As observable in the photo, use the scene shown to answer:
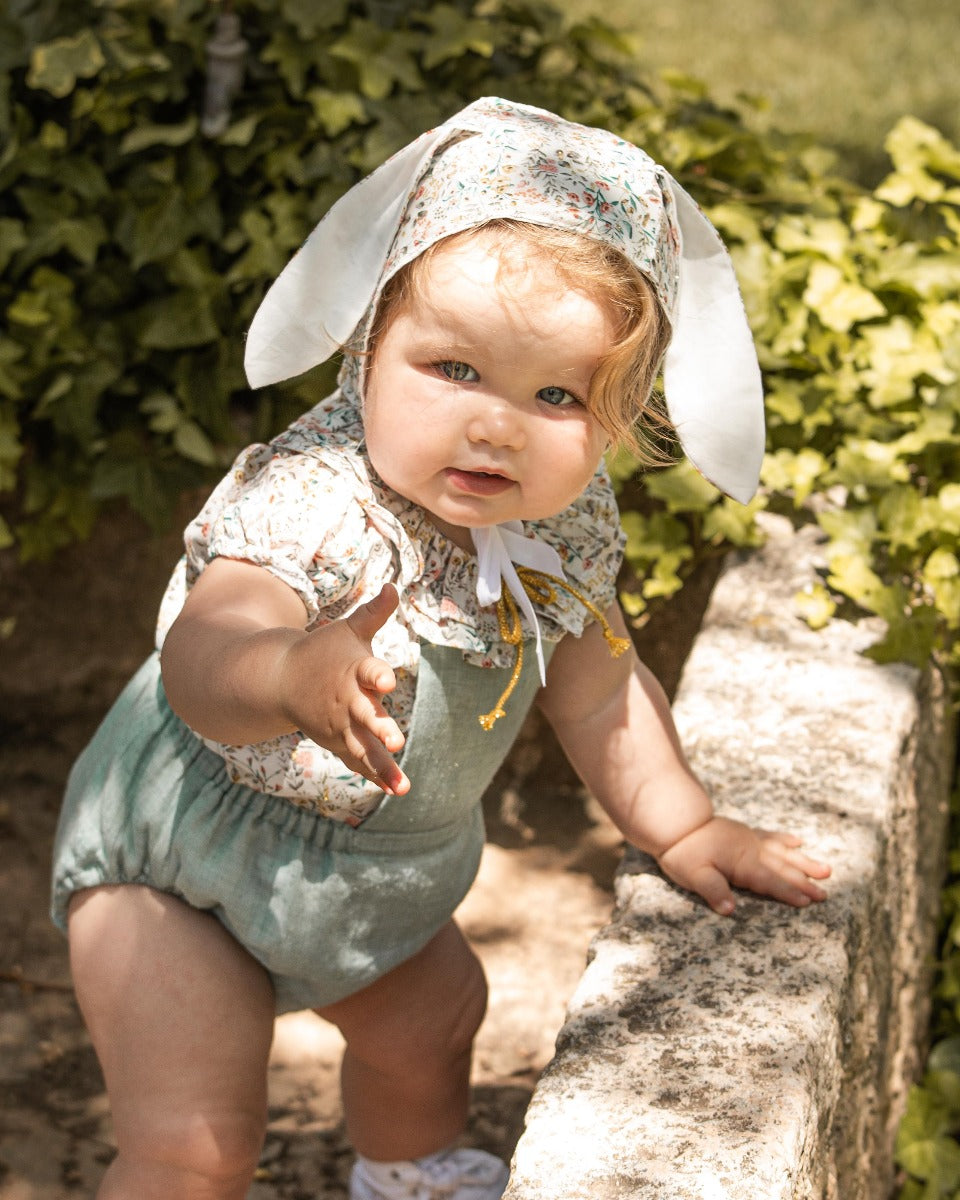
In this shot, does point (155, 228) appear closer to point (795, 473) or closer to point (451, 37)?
point (451, 37)

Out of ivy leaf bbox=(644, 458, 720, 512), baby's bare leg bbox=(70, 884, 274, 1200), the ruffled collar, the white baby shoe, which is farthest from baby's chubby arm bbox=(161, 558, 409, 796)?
ivy leaf bbox=(644, 458, 720, 512)

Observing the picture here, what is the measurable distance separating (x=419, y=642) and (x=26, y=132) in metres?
1.79

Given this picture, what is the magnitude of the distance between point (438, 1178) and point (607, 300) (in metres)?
1.32

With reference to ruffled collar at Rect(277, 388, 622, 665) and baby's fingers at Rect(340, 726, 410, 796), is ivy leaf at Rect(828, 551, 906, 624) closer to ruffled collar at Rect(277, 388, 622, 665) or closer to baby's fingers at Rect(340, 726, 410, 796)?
ruffled collar at Rect(277, 388, 622, 665)

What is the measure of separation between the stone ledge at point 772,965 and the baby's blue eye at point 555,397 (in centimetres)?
66

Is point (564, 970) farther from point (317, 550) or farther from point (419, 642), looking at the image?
point (317, 550)

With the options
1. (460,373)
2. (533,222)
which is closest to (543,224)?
(533,222)

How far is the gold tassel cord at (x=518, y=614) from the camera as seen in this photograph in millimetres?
1813

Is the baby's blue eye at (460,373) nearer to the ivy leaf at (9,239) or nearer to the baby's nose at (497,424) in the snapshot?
the baby's nose at (497,424)

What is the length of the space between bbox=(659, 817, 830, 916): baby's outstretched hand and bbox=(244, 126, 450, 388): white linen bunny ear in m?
0.78

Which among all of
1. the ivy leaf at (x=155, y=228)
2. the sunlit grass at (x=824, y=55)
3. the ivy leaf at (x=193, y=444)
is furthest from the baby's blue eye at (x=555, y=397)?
the sunlit grass at (x=824, y=55)

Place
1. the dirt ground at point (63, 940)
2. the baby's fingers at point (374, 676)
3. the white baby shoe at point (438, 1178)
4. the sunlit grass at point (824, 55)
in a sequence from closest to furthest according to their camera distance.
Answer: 1. the baby's fingers at point (374, 676)
2. the white baby shoe at point (438, 1178)
3. the dirt ground at point (63, 940)
4. the sunlit grass at point (824, 55)

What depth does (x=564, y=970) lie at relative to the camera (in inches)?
114

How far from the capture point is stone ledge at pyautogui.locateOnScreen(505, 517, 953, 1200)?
5.03 feet
